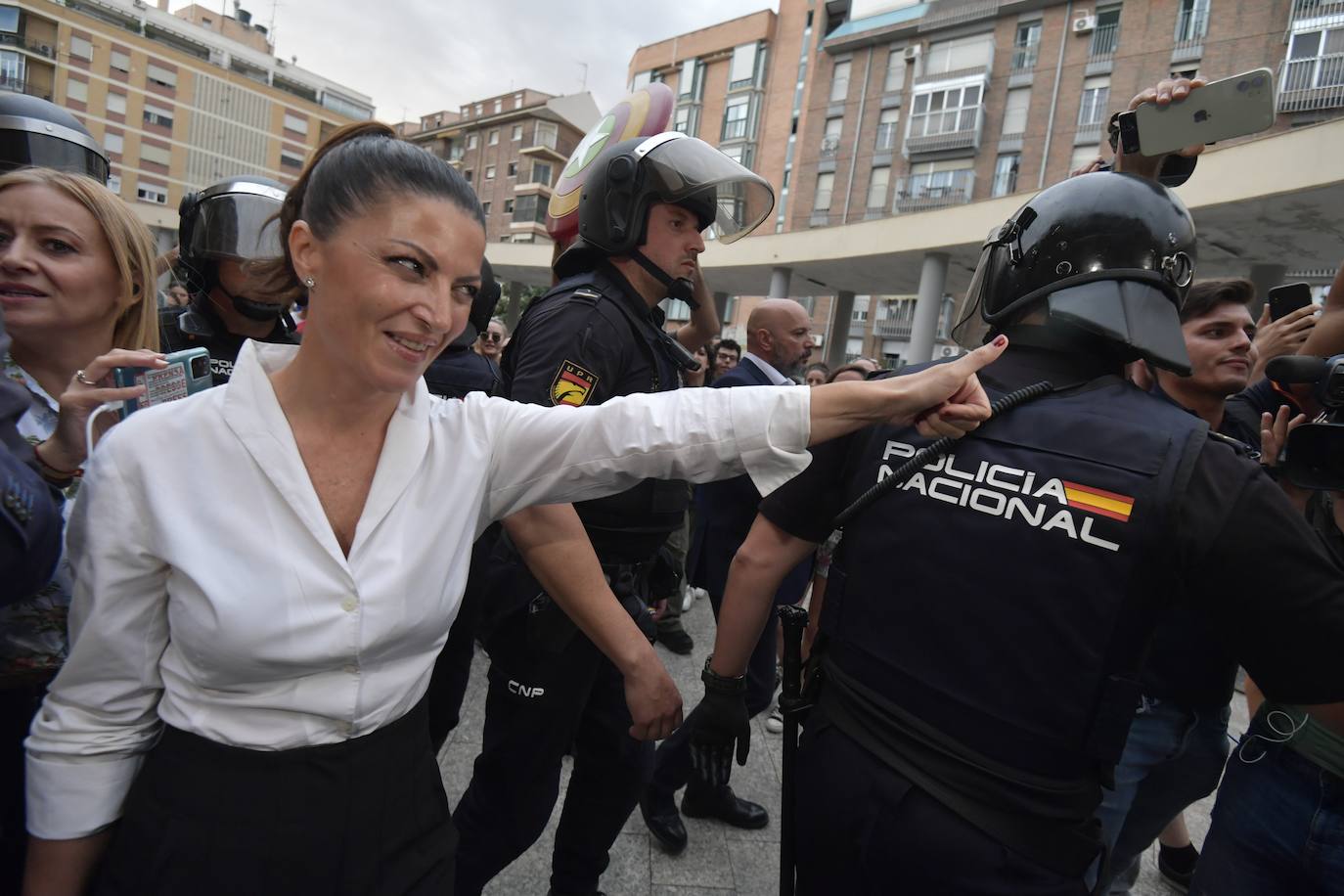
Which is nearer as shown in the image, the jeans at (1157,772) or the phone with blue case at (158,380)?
the phone with blue case at (158,380)

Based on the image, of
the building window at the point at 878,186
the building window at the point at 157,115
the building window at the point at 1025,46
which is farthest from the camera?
the building window at the point at 157,115

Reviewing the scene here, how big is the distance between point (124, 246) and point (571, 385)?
1.05m

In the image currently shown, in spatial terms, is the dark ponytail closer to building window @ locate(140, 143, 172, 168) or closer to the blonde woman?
the blonde woman

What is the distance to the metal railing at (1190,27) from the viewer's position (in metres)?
22.2

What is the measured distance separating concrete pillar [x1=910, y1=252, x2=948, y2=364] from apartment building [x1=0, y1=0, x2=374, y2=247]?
3755 centimetres

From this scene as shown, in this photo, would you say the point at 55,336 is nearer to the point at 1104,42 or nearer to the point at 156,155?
the point at 1104,42

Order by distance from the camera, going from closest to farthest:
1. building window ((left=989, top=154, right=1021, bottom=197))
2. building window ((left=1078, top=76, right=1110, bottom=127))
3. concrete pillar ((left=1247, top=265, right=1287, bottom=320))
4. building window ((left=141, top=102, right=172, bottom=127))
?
1. concrete pillar ((left=1247, top=265, right=1287, bottom=320))
2. building window ((left=1078, top=76, right=1110, bottom=127))
3. building window ((left=989, top=154, right=1021, bottom=197))
4. building window ((left=141, top=102, right=172, bottom=127))

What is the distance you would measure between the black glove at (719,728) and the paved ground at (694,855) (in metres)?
1.04

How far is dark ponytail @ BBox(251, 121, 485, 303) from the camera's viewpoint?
117 cm

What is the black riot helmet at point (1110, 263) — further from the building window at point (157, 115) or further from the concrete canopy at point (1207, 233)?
the building window at point (157, 115)

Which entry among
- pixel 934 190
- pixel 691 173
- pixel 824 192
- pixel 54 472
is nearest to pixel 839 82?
pixel 824 192

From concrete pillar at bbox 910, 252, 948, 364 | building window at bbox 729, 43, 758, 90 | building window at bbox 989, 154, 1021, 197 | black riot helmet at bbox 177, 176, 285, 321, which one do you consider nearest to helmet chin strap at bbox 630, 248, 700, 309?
black riot helmet at bbox 177, 176, 285, 321

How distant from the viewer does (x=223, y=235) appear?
230 cm

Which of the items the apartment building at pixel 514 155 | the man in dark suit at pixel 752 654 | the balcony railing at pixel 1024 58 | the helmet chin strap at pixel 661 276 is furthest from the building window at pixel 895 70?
the helmet chin strap at pixel 661 276
